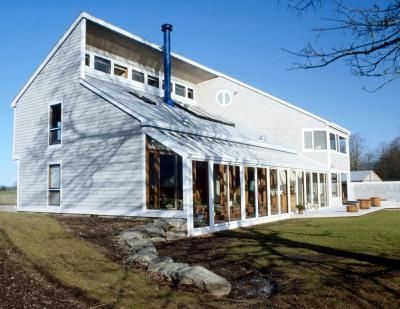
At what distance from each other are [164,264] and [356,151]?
219 feet

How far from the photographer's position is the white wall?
31453 millimetres

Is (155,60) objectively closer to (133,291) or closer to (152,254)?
(152,254)

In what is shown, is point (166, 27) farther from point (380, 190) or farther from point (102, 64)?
point (380, 190)

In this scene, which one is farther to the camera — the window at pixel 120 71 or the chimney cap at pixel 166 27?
the chimney cap at pixel 166 27

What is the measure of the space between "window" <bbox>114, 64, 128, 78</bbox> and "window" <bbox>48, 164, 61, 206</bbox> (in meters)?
4.91

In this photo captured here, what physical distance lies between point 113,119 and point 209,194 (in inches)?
178

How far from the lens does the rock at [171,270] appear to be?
21.3ft

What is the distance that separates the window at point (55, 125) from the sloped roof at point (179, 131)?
204 centimetres

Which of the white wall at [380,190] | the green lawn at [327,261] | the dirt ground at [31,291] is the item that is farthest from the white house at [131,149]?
the white wall at [380,190]

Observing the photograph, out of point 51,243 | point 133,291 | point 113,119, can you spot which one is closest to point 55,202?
point 113,119

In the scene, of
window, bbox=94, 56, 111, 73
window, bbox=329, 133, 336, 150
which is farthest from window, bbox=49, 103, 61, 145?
window, bbox=329, 133, 336, 150

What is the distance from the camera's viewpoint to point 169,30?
63.1 feet

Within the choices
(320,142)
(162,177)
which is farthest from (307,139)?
(162,177)

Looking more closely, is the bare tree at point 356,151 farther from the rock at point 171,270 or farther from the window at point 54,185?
the rock at point 171,270
